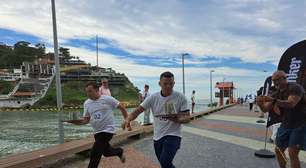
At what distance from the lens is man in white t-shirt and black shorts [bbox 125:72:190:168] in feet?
16.1

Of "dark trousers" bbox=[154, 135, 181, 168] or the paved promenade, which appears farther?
the paved promenade

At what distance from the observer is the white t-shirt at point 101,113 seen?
20.1 feet

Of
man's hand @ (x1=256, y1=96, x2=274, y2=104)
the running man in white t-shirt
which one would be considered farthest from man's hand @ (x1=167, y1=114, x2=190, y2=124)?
the running man in white t-shirt

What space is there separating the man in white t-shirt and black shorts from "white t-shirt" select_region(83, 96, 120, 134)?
1.25 m

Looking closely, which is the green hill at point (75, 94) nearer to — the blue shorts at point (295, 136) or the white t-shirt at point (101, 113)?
the white t-shirt at point (101, 113)

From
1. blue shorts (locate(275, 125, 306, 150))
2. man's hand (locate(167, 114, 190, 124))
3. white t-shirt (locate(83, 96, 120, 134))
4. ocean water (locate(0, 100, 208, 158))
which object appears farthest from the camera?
ocean water (locate(0, 100, 208, 158))

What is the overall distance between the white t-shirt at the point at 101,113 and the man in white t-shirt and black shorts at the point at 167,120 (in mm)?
1253

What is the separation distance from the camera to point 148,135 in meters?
12.9

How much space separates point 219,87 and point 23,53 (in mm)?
95414

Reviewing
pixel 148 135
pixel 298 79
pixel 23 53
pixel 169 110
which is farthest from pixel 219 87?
pixel 23 53

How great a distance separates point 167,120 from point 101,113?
4.92 feet

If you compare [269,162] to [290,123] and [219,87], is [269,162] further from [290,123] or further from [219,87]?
[219,87]

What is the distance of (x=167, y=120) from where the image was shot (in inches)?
198

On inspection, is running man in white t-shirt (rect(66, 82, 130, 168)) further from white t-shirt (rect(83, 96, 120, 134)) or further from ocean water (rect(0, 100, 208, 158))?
ocean water (rect(0, 100, 208, 158))
